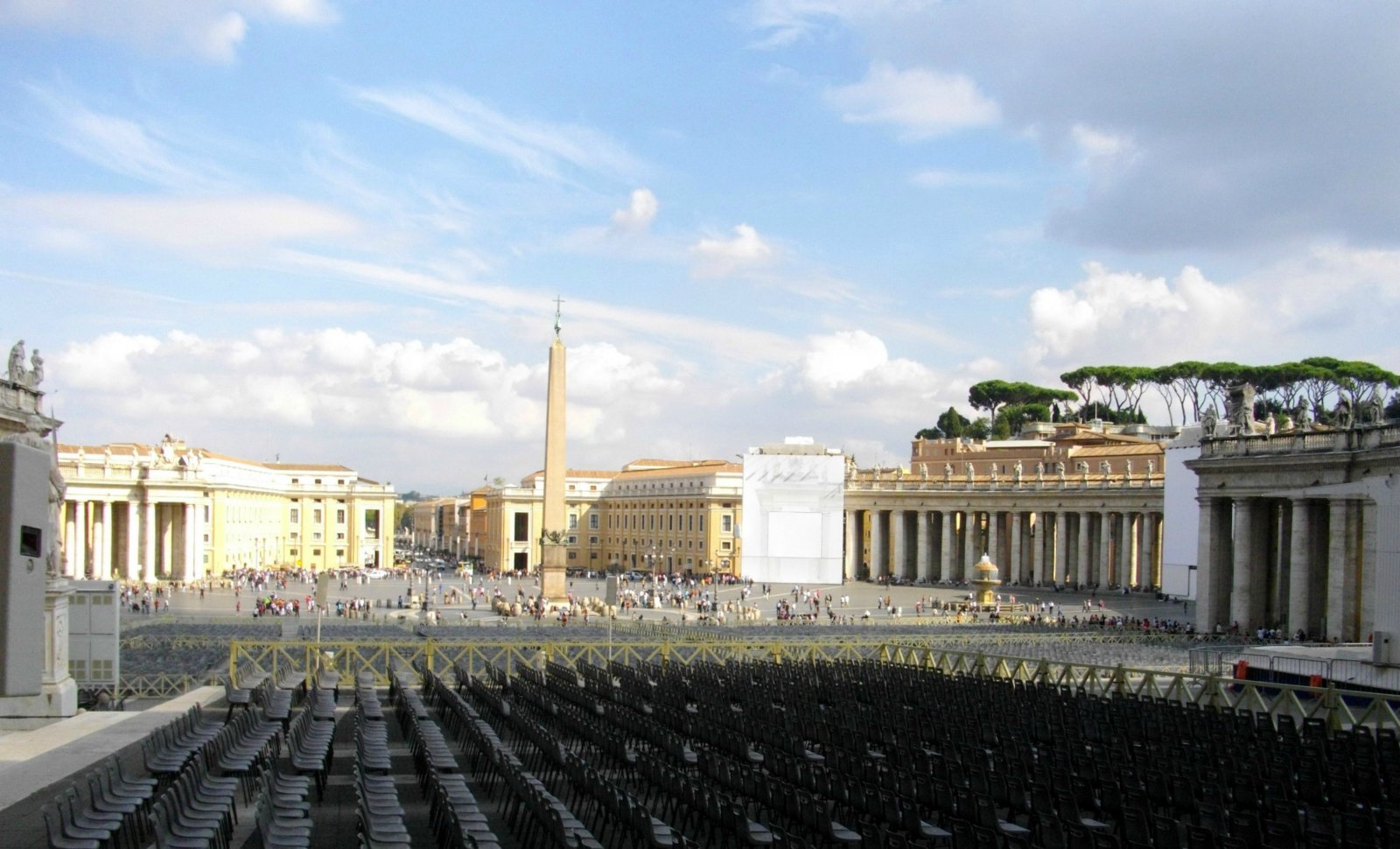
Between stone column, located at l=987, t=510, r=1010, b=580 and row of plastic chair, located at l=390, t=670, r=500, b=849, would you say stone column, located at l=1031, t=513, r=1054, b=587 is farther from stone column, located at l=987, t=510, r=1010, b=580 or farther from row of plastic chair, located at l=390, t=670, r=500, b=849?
row of plastic chair, located at l=390, t=670, r=500, b=849

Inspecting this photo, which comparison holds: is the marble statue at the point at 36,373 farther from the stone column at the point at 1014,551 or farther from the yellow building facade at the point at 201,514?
the stone column at the point at 1014,551

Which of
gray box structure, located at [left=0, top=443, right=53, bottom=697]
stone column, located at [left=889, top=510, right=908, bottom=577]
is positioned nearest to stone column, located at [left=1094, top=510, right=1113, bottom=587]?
stone column, located at [left=889, top=510, right=908, bottom=577]

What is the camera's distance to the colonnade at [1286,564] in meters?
47.6

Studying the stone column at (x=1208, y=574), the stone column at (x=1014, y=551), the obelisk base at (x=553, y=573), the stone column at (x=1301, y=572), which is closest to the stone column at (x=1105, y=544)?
the stone column at (x=1014, y=551)

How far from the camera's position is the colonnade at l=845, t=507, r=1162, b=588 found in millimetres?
85688

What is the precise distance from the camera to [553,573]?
6844cm

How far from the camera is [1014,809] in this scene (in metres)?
14.1

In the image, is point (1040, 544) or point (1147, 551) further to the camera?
point (1040, 544)

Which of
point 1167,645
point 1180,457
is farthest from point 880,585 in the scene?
point 1167,645

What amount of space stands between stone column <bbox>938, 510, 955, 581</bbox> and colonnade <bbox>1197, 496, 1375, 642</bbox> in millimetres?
37667

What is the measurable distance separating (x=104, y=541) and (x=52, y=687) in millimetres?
90122

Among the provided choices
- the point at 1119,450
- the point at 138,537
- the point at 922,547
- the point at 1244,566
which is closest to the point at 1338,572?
the point at 1244,566

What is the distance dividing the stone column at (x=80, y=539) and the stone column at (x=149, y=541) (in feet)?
14.0

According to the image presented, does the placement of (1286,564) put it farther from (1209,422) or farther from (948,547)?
(948,547)
